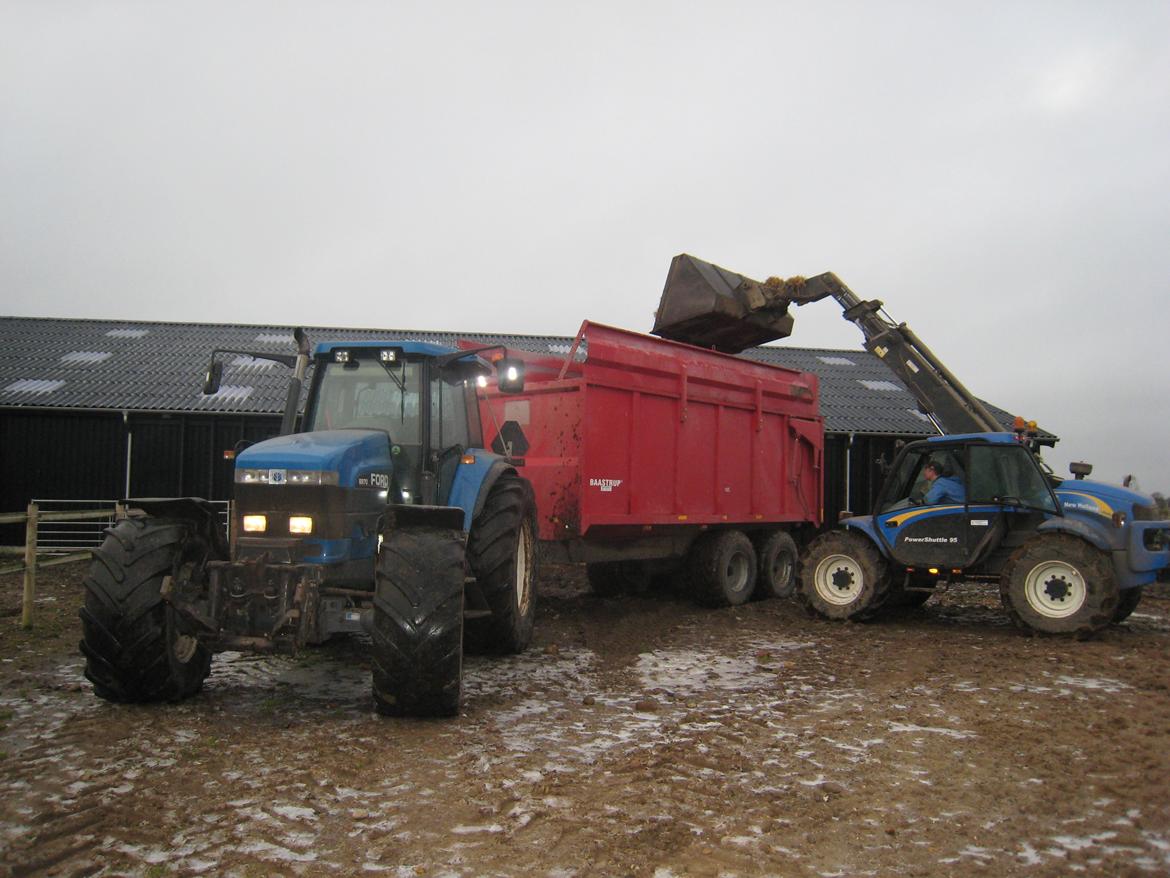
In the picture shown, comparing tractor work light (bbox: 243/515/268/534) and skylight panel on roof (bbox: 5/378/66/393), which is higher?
skylight panel on roof (bbox: 5/378/66/393)

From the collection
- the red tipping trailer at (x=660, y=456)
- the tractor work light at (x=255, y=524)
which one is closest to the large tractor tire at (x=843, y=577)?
the red tipping trailer at (x=660, y=456)

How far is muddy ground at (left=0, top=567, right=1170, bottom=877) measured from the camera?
135 inches

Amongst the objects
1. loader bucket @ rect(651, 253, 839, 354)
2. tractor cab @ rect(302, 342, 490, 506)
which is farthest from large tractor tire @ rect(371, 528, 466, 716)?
loader bucket @ rect(651, 253, 839, 354)

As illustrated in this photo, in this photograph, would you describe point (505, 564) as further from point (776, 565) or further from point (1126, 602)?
point (1126, 602)

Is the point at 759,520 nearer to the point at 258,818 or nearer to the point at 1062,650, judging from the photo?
the point at 1062,650

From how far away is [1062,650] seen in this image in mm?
7547

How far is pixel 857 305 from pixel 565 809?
848 centimetres

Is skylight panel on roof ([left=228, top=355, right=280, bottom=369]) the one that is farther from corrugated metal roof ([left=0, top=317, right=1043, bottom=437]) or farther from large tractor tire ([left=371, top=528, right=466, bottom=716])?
large tractor tire ([left=371, top=528, right=466, bottom=716])

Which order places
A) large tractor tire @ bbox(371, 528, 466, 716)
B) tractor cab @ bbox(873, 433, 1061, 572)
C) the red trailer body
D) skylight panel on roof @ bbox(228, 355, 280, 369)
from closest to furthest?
large tractor tire @ bbox(371, 528, 466, 716) → tractor cab @ bbox(873, 433, 1061, 572) → the red trailer body → skylight panel on roof @ bbox(228, 355, 280, 369)

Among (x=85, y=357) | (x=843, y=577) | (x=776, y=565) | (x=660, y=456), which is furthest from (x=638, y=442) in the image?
(x=85, y=357)

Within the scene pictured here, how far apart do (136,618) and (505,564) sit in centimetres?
233

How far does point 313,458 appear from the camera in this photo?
541 cm

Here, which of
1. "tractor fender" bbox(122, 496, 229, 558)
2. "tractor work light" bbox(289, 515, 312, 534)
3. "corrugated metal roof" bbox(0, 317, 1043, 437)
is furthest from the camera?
"corrugated metal roof" bbox(0, 317, 1043, 437)

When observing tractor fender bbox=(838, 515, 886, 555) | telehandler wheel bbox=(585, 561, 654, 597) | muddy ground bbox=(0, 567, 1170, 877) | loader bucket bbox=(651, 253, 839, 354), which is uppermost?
loader bucket bbox=(651, 253, 839, 354)
